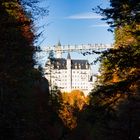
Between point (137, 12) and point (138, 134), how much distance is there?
58.6ft

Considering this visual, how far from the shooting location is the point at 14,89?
3039 cm

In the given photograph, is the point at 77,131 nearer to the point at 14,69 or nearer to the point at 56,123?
the point at 56,123

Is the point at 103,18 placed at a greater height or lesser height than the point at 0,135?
greater

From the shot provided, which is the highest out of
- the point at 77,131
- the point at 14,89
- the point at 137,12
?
the point at 137,12

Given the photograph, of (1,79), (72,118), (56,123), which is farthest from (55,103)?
(1,79)

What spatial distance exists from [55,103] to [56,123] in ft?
17.0

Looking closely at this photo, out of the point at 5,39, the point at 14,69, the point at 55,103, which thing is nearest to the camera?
the point at 5,39

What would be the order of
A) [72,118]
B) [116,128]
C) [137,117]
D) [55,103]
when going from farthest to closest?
[72,118] < [55,103] < [116,128] < [137,117]

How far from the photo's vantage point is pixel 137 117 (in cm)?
3475

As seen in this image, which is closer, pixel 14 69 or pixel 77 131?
pixel 14 69

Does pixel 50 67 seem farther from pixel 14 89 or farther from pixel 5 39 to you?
pixel 5 39

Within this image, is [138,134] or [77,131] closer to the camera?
[138,134]

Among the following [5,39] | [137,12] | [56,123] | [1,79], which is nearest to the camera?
[137,12]

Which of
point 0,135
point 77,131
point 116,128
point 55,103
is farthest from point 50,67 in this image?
point 0,135
